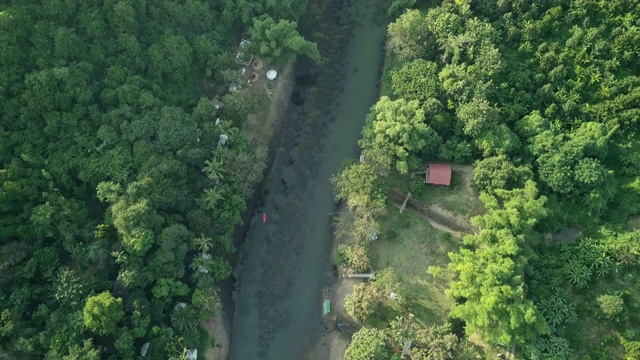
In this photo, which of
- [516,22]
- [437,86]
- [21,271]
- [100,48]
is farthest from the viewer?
[516,22]

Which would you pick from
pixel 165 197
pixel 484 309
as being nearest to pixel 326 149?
pixel 165 197

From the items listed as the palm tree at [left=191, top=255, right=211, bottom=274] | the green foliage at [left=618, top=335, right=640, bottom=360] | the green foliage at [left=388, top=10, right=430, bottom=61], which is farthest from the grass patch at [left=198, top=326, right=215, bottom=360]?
the green foliage at [left=618, top=335, right=640, bottom=360]

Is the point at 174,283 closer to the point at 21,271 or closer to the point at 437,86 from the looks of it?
the point at 21,271

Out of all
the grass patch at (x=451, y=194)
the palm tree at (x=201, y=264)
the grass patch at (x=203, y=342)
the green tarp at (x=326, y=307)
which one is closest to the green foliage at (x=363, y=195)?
the grass patch at (x=451, y=194)

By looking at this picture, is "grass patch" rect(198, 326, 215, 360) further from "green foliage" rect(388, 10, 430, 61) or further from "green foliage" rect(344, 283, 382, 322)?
"green foliage" rect(388, 10, 430, 61)

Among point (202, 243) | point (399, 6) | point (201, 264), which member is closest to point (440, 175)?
point (399, 6)
